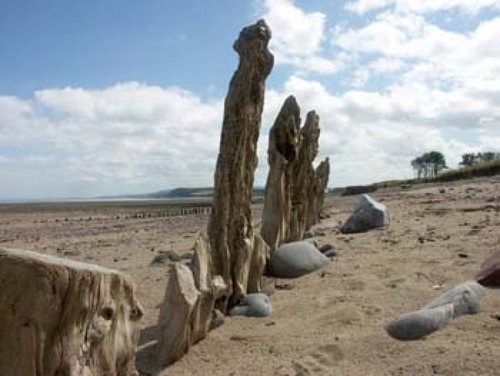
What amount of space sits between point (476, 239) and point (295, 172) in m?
4.12

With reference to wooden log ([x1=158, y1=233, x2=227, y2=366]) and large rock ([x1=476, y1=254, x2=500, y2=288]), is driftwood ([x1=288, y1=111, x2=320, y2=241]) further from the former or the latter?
wooden log ([x1=158, y1=233, x2=227, y2=366])

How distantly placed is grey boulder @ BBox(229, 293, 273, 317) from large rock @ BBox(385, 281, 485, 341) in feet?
6.00

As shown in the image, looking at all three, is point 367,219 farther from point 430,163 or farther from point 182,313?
point 430,163

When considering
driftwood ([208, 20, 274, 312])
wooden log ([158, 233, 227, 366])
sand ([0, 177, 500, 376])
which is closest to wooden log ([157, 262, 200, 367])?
wooden log ([158, 233, 227, 366])

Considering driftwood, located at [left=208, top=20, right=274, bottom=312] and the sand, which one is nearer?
the sand

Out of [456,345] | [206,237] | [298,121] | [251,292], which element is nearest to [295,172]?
[298,121]

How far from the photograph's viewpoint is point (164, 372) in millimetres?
6090

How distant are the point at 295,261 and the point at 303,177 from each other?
3599 mm

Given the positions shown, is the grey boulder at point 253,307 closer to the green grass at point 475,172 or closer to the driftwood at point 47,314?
the driftwood at point 47,314

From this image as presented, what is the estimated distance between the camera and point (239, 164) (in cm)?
807

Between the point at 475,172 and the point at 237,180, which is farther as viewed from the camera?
the point at 475,172

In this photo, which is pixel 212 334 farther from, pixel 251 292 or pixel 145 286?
pixel 145 286

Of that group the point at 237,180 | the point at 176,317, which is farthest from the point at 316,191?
the point at 176,317

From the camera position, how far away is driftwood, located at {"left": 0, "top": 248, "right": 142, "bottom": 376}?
3748 millimetres
